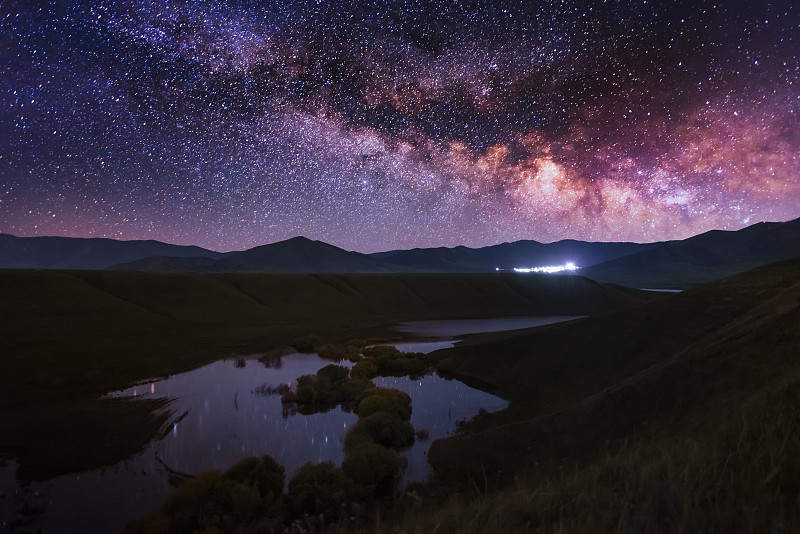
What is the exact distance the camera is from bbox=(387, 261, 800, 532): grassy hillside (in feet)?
13.3

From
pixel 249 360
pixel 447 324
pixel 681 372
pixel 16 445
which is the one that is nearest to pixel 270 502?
pixel 16 445

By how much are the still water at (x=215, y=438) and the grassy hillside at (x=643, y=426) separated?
11.7 ft

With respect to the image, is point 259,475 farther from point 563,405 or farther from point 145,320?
→ point 145,320

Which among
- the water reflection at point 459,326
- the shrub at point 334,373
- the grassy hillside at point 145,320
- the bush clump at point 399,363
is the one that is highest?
the grassy hillside at point 145,320

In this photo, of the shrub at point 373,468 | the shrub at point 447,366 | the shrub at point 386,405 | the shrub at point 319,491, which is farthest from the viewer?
the shrub at point 447,366

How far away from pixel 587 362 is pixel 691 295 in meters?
10.1

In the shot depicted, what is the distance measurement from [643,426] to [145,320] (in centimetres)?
6757

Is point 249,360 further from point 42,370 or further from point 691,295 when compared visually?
point 691,295

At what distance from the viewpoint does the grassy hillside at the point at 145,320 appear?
21578 millimetres

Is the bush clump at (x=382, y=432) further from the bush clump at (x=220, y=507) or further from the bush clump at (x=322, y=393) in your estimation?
the bush clump at (x=322, y=393)

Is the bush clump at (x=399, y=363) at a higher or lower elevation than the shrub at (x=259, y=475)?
lower

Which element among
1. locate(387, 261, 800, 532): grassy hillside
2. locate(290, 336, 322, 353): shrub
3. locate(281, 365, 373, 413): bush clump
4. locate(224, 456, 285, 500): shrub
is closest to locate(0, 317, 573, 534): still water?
locate(281, 365, 373, 413): bush clump

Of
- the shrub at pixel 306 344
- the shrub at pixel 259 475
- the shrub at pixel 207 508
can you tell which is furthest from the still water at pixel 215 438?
the shrub at pixel 306 344

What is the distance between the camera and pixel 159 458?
18.1 meters
